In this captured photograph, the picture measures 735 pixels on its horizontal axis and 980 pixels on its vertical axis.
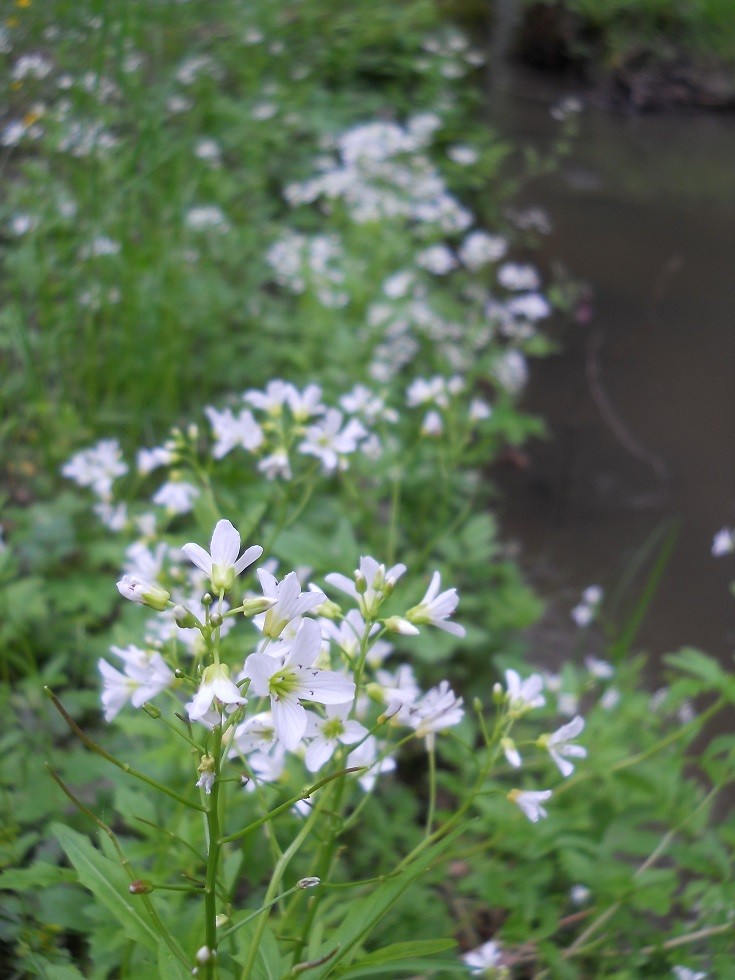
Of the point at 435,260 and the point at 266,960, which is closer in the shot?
the point at 266,960

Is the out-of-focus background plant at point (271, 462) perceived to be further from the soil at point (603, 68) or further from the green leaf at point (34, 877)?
the soil at point (603, 68)

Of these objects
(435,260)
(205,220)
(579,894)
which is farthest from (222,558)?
(435,260)

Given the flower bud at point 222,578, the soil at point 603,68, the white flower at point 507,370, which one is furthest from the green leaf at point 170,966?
the soil at point 603,68

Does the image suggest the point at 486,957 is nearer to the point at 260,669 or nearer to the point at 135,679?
the point at 135,679

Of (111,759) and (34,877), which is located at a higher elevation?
(111,759)

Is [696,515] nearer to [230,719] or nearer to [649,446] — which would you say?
[649,446]

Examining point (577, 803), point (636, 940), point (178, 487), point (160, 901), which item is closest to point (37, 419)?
point (178, 487)
